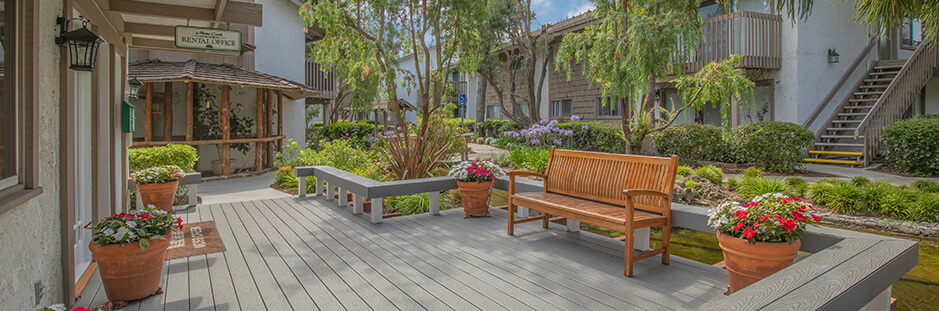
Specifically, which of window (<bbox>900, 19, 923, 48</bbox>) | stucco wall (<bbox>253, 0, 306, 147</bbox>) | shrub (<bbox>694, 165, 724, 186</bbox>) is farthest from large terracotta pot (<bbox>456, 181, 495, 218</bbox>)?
window (<bbox>900, 19, 923, 48</bbox>)

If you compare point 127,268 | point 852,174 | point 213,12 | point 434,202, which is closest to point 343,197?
point 434,202

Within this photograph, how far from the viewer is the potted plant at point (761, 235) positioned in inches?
106

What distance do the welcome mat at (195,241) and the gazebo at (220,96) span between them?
16.4 ft

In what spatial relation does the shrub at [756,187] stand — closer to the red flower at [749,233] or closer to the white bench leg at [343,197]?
the red flower at [749,233]

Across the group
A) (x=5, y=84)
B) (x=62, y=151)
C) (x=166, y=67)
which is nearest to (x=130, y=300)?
(x=62, y=151)

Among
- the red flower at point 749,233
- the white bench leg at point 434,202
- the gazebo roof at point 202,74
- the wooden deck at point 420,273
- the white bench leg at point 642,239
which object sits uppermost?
the gazebo roof at point 202,74

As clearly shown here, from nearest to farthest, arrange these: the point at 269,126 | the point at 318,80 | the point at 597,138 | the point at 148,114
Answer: the point at 148,114 < the point at 269,126 < the point at 597,138 < the point at 318,80

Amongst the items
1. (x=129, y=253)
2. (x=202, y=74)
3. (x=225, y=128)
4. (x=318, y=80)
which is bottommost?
(x=129, y=253)

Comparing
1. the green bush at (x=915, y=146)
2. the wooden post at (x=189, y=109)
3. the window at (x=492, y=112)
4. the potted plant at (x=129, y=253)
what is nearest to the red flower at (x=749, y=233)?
the potted plant at (x=129, y=253)

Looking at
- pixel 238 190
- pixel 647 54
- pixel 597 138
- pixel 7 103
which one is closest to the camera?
pixel 7 103

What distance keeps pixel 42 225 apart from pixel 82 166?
1.34 m

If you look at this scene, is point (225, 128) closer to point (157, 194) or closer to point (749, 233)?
point (157, 194)

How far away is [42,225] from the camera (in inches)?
96.9

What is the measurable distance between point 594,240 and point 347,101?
25182 mm
